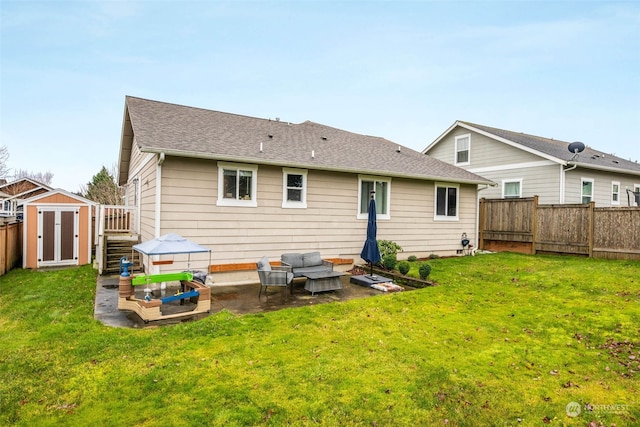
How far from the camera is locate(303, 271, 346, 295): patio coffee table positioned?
7801mm

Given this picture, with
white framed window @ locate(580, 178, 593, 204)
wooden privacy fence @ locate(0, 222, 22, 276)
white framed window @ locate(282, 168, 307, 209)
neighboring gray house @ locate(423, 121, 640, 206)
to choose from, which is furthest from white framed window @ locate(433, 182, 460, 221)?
wooden privacy fence @ locate(0, 222, 22, 276)

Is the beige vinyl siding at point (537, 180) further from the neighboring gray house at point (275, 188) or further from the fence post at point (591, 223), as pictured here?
the neighboring gray house at point (275, 188)

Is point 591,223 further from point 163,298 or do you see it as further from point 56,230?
point 56,230

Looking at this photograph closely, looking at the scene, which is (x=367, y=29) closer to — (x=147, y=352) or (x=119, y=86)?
(x=119, y=86)

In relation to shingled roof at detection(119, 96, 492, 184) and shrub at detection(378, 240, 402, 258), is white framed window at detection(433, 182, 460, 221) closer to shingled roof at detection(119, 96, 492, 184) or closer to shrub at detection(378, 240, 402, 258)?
shingled roof at detection(119, 96, 492, 184)

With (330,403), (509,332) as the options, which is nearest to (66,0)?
(330,403)

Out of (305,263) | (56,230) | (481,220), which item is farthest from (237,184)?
(481,220)

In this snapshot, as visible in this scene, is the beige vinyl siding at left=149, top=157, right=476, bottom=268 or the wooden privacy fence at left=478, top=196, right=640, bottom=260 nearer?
the beige vinyl siding at left=149, top=157, right=476, bottom=268

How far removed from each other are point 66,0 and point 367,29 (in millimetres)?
11491

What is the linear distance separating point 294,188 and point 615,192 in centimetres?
1801

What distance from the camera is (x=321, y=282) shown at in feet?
26.0

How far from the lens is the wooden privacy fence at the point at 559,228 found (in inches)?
461

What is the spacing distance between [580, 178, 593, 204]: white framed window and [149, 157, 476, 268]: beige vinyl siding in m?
8.19

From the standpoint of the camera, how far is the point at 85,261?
38.5 ft
